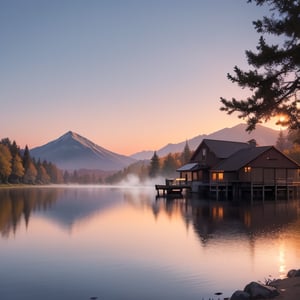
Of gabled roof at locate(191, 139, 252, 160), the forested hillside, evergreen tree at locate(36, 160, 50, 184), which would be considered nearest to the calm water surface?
gabled roof at locate(191, 139, 252, 160)

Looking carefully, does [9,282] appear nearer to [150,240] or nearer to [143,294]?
[143,294]

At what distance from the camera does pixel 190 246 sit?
72.0 feet

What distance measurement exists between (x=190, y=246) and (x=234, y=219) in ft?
43.1

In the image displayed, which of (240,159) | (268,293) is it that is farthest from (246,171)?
(268,293)

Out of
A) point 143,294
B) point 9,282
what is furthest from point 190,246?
point 9,282

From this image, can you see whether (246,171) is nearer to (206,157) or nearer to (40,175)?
(206,157)

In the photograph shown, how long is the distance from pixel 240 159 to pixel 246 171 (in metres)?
3.03

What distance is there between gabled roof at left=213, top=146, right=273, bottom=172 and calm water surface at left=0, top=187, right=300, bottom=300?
31.0 metres

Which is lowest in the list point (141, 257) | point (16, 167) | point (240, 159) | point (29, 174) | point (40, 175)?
point (141, 257)

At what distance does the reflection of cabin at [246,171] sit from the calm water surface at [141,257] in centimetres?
3062

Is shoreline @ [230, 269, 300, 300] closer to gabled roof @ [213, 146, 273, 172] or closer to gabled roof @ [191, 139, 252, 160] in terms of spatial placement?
gabled roof @ [213, 146, 273, 172]

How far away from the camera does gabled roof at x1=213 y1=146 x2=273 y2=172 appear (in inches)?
2515

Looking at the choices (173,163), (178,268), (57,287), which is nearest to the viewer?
(57,287)

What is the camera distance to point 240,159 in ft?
218
